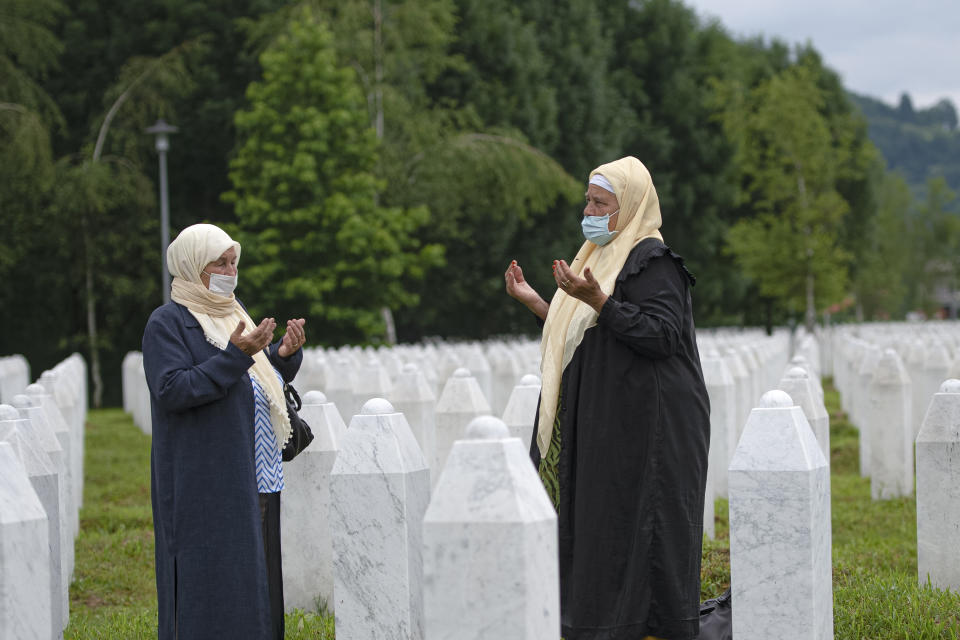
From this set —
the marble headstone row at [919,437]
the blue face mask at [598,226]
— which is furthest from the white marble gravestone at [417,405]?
the blue face mask at [598,226]

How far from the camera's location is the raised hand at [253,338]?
4.61 metres

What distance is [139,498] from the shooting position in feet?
40.7

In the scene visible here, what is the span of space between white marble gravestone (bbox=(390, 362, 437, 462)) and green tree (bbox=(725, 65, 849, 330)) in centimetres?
2768

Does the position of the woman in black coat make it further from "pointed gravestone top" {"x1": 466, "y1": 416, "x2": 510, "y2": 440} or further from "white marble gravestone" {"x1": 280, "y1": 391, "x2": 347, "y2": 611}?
"white marble gravestone" {"x1": 280, "y1": 391, "x2": 347, "y2": 611}

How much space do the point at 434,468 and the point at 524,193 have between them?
23.5 meters

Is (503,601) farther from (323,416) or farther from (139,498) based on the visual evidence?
(139,498)

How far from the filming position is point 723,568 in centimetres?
685

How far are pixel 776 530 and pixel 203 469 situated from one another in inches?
83.9

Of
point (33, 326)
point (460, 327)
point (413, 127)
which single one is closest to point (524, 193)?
point (413, 127)

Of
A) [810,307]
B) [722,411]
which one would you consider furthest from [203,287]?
[810,307]

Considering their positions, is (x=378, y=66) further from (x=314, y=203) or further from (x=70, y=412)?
(x=70, y=412)

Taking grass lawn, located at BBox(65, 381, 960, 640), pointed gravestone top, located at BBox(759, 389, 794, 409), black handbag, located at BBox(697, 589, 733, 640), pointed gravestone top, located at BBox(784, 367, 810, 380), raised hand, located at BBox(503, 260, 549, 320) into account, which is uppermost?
raised hand, located at BBox(503, 260, 549, 320)

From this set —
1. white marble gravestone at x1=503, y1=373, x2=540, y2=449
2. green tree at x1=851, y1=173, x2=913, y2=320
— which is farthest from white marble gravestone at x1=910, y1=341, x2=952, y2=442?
green tree at x1=851, y1=173, x2=913, y2=320

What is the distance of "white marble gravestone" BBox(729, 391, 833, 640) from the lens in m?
4.07
